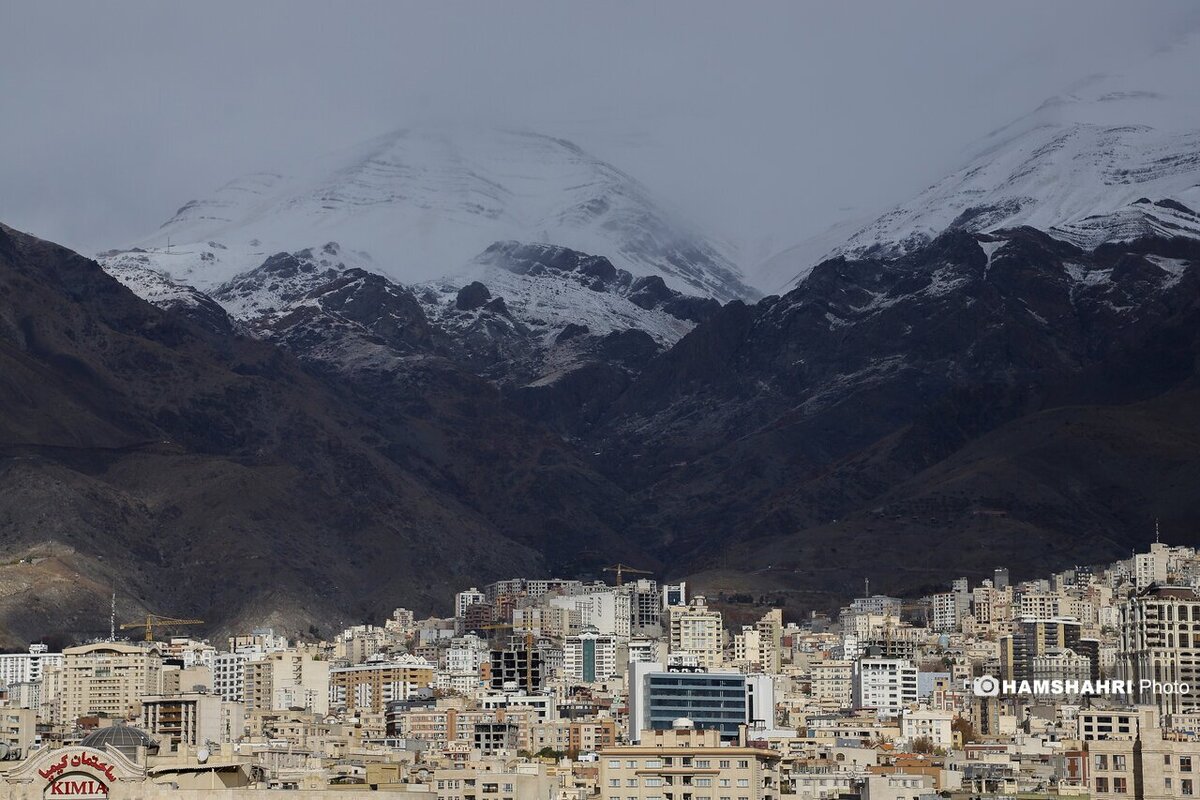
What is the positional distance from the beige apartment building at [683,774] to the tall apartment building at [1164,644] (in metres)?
67.3

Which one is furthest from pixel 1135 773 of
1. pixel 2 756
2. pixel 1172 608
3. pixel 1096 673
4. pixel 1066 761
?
pixel 1096 673

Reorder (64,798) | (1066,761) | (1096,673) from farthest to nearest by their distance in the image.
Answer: (1096,673)
(1066,761)
(64,798)

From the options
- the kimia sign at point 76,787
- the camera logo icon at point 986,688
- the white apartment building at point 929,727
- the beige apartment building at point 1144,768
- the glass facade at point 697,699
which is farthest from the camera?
the camera logo icon at point 986,688

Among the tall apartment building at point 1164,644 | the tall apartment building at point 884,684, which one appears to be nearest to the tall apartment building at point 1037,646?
the tall apartment building at point 884,684

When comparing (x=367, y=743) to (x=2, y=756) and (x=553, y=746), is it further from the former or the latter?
(x=2, y=756)

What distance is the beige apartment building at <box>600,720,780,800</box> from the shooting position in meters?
76.2

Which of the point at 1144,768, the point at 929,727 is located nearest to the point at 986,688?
the point at 929,727

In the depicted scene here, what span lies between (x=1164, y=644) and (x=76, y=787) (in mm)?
100114

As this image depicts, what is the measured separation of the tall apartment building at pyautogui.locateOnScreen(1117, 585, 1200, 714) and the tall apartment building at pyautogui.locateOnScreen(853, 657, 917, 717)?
2231 centimetres

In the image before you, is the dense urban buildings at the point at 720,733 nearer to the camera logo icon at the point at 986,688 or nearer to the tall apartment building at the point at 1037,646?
the tall apartment building at the point at 1037,646

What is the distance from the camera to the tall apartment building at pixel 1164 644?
5763 inches

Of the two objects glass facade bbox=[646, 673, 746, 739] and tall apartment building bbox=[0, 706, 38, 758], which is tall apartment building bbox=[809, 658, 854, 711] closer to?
glass facade bbox=[646, 673, 746, 739]

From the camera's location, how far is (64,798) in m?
57.1

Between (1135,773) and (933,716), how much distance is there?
67.5 metres
